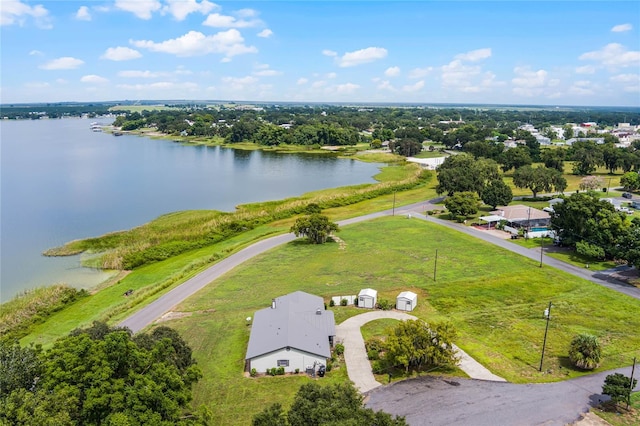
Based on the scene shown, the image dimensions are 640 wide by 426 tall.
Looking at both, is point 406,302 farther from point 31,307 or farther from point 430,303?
point 31,307

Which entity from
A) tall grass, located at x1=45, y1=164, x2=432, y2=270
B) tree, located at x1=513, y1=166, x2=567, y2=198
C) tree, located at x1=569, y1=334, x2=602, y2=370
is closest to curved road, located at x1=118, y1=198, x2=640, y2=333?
tall grass, located at x1=45, y1=164, x2=432, y2=270

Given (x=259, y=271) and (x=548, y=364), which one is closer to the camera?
(x=548, y=364)

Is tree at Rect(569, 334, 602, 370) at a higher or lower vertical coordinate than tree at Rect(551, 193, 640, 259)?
lower

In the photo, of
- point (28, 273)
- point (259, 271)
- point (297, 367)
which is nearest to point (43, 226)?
point (28, 273)

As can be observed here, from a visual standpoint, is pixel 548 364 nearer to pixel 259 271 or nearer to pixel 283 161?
pixel 259 271

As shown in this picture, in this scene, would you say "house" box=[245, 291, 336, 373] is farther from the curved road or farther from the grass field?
the curved road
